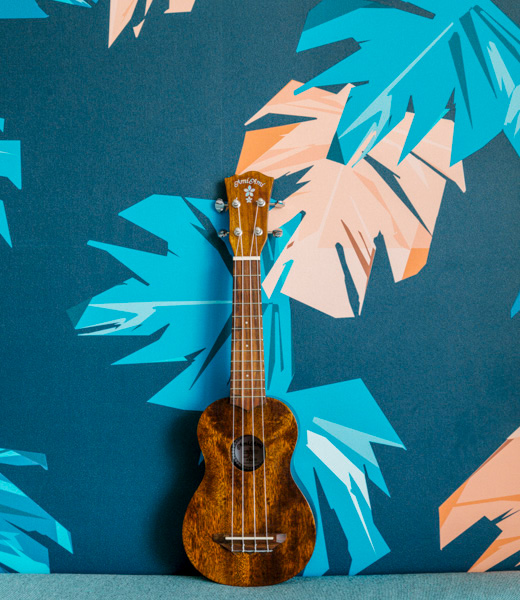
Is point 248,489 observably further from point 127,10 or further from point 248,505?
point 127,10

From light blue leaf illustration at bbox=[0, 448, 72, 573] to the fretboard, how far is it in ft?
2.25

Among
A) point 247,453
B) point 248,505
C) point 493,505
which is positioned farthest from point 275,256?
point 493,505

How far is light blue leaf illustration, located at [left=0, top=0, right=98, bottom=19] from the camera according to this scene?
4.87 ft

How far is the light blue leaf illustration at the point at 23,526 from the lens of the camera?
1.44 m

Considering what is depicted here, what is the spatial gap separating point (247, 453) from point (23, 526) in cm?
78

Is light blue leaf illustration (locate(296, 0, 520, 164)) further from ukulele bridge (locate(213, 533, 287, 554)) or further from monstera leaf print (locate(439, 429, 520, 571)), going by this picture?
ukulele bridge (locate(213, 533, 287, 554))

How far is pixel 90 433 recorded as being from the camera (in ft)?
4.74

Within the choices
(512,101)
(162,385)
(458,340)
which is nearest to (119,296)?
(162,385)

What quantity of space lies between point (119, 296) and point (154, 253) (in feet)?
0.58

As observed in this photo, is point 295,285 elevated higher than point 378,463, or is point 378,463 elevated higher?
point 295,285

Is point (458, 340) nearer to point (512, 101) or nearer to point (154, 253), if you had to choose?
point (512, 101)

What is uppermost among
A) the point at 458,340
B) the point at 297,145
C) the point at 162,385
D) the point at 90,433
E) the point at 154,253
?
the point at 297,145

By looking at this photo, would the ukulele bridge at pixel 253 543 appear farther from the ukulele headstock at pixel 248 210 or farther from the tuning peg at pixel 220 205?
the tuning peg at pixel 220 205

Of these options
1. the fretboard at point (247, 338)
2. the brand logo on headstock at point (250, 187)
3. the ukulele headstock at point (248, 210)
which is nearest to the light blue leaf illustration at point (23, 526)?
the fretboard at point (247, 338)
